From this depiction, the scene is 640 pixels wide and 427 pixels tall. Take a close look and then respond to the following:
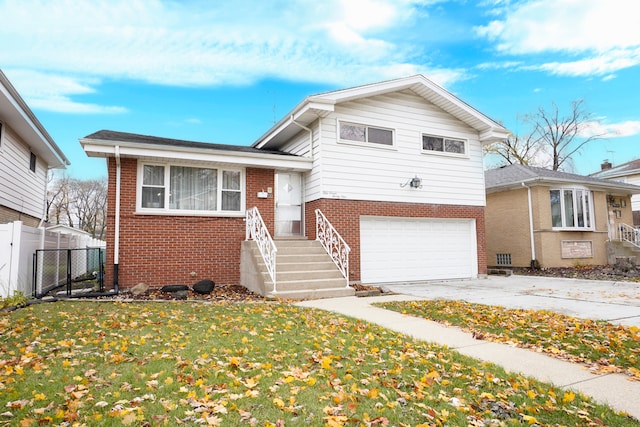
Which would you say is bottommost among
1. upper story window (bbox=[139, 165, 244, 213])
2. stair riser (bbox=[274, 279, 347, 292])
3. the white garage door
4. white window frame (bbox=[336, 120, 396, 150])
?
stair riser (bbox=[274, 279, 347, 292])

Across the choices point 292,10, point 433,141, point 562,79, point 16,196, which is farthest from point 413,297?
point 562,79

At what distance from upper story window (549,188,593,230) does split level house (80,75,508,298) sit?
5123 mm

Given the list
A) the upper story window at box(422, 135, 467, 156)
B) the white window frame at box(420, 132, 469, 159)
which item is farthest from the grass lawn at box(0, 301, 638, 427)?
the upper story window at box(422, 135, 467, 156)

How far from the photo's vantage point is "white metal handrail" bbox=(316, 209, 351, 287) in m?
10.8

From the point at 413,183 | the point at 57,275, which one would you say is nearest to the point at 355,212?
the point at 413,183

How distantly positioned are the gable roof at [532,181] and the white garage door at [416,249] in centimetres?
448

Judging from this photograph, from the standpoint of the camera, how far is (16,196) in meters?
12.9

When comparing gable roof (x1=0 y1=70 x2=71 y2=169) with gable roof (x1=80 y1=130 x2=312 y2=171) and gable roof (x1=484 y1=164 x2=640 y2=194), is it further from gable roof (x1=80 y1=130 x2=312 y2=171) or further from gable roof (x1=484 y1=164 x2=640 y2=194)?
gable roof (x1=484 y1=164 x2=640 y2=194)

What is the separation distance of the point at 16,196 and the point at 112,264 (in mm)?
6066

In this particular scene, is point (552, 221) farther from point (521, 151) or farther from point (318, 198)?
point (521, 151)

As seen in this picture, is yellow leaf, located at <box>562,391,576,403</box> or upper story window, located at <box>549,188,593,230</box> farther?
upper story window, located at <box>549,188,593,230</box>

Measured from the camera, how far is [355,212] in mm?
11805

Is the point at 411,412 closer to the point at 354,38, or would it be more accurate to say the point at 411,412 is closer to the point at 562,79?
the point at 354,38

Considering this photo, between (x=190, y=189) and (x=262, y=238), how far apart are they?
264cm
